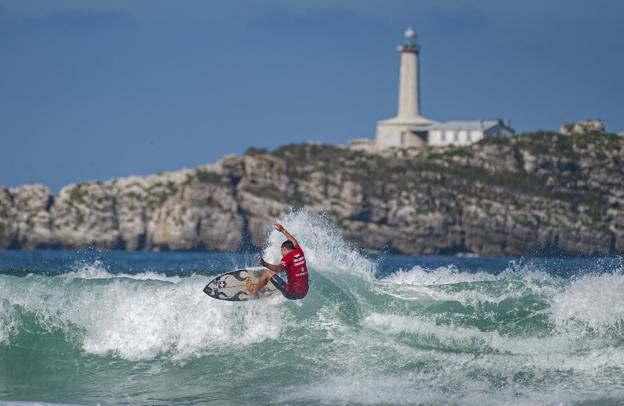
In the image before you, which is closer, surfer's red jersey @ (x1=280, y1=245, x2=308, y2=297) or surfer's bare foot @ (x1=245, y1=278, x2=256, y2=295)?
surfer's red jersey @ (x1=280, y1=245, x2=308, y2=297)

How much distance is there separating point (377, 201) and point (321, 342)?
10059cm

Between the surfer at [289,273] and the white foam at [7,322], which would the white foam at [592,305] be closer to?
the surfer at [289,273]

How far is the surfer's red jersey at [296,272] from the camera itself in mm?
22391

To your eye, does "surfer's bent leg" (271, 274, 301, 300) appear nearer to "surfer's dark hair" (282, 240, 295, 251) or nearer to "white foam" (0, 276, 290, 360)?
"white foam" (0, 276, 290, 360)

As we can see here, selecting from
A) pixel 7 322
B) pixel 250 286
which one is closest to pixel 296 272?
pixel 250 286

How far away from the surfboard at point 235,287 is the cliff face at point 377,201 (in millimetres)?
91012

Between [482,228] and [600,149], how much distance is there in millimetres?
20604

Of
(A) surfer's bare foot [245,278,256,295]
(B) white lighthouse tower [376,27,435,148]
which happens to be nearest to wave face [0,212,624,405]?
(A) surfer's bare foot [245,278,256,295]

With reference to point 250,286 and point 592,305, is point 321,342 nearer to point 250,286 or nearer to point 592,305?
point 250,286

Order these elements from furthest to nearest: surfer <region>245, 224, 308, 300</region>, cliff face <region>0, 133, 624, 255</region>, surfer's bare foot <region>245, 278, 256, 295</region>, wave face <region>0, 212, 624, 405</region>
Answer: cliff face <region>0, 133, 624, 255</region>
surfer's bare foot <region>245, 278, 256, 295</region>
surfer <region>245, 224, 308, 300</region>
wave face <region>0, 212, 624, 405</region>

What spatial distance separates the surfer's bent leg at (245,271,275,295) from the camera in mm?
23312

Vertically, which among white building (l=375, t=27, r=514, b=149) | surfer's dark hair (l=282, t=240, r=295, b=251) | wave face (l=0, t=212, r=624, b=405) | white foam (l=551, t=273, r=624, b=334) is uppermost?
white building (l=375, t=27, r=514, b=149)

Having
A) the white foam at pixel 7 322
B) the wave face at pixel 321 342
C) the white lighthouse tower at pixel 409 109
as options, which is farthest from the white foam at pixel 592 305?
the white lighthouse tower at pixel 409 109

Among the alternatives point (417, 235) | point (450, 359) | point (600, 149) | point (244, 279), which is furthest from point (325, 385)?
point (600, 149)
